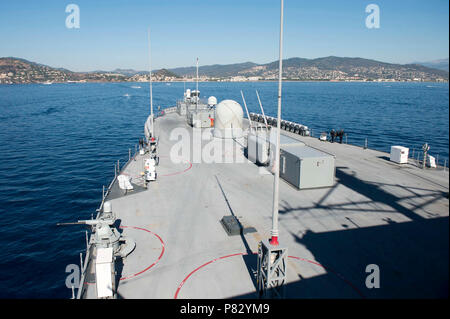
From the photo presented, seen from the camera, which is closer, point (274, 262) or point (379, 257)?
point (274, 262)

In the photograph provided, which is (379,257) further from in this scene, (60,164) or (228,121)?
(60,164)

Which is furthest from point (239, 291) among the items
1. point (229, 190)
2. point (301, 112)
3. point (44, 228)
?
point (301, 112)

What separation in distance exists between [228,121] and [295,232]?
29.0 metres

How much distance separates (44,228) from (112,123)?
65380mm

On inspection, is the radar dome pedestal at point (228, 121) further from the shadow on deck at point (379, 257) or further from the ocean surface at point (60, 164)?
the shadow on deck at point (379, 257)

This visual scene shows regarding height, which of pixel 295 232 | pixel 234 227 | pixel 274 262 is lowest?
pixel 295 232

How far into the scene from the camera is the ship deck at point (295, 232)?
12.8 meters

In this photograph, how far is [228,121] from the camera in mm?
44562

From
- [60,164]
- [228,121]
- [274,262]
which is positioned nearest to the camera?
[274,262]

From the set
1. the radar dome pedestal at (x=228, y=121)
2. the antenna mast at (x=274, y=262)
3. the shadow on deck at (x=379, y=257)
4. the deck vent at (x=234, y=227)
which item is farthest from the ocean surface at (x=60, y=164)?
the radar dome pedestal at (x=228, y=121)

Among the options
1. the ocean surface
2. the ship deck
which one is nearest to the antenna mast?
the ship deck

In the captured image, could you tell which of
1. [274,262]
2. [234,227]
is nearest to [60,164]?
[234,227]

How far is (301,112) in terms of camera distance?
372ft

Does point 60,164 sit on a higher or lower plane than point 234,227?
lower
